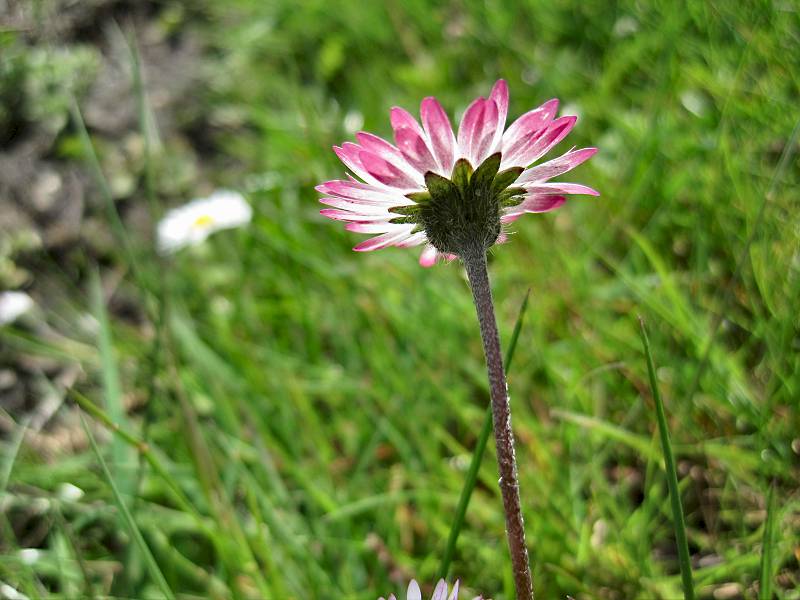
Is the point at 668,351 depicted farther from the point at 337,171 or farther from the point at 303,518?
the point at 337,171

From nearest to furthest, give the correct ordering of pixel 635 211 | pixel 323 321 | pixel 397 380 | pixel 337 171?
pixel 397 380, pixel 635 211, pixel 323 321, pixel 337 171

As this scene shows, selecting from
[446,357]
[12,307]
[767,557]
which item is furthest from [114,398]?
[12,307]

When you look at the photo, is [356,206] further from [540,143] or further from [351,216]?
[540,143]

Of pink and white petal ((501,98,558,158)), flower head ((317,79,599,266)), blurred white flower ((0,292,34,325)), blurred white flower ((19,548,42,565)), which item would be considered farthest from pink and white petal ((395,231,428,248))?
blurred white flower ((0,292,34,325))

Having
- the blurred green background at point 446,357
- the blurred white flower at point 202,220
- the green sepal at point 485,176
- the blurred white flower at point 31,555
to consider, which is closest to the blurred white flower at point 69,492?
the blurred green background at point 446,357

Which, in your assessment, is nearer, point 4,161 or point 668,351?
point 668,351

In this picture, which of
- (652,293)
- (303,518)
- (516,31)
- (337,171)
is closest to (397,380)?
(303,518)
